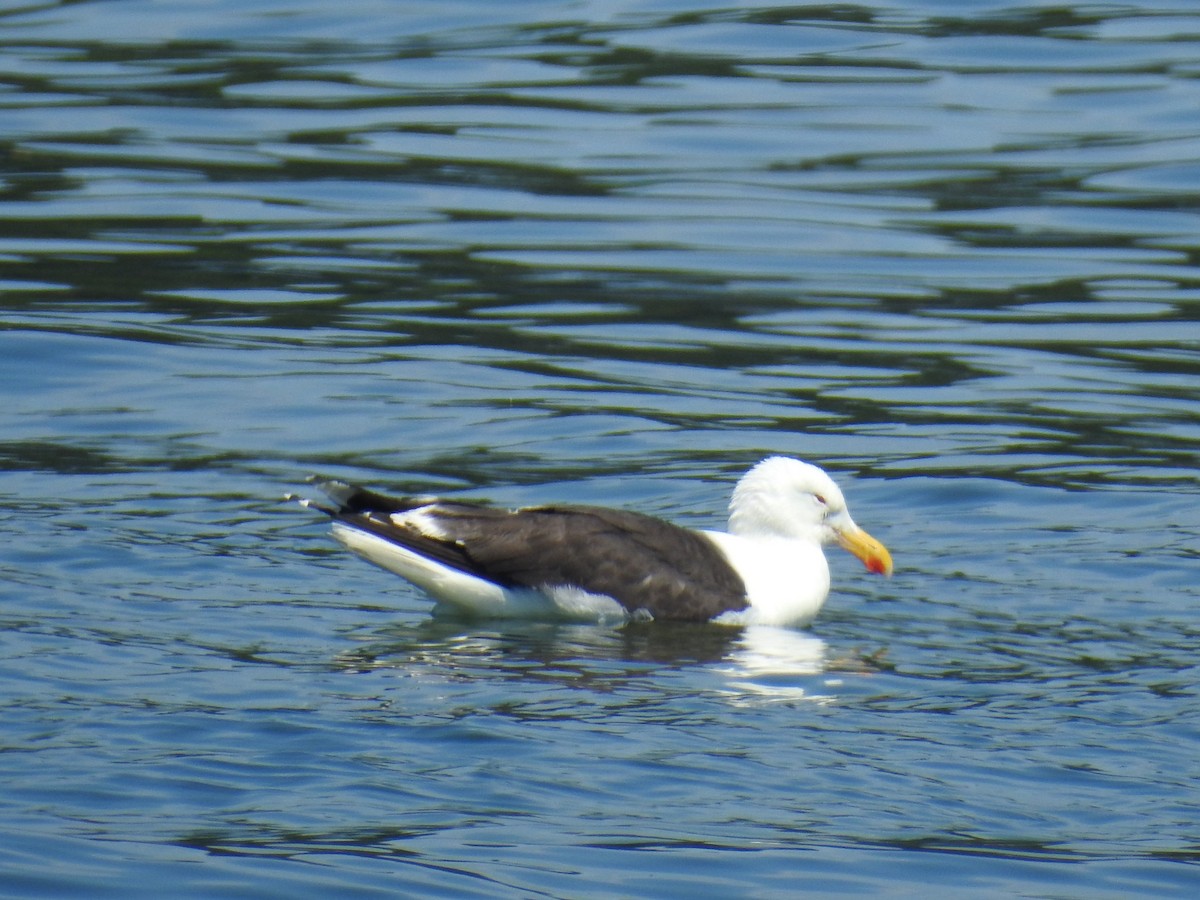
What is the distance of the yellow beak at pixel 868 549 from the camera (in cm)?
1071

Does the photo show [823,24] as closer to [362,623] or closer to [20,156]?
[20,156]

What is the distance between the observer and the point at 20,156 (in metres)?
20.4

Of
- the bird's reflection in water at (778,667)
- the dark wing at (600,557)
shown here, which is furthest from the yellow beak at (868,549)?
the dark wing at (600,557)

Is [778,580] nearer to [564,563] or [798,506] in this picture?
[798,506]

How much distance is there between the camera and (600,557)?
405 inches

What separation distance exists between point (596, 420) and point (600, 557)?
3.63 meters

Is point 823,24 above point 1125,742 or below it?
above

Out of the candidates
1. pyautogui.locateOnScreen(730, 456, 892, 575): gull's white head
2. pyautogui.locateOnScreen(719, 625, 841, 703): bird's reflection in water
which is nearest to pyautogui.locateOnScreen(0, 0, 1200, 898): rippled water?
pyautogui.locateOnScreen(719, 625, 841, 703): bird's reflection in water

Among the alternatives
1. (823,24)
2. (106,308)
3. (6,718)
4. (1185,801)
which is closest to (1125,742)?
(1185,801)

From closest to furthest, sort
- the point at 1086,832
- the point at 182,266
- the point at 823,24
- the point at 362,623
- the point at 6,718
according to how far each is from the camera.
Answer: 1. the point at 1086,832
2. the point at 6,718
3. the point at 362,623
4. the point at 182,266
5. the point at 823,24

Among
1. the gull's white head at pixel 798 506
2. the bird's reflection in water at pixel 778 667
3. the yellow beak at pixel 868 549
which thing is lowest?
the bird's reflection in water at pixel 778 667

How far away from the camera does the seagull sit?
10.3m

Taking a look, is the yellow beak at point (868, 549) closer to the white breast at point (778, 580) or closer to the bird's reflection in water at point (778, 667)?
the white breast at point (778, 580)

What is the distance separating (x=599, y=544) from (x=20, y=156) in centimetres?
1167
